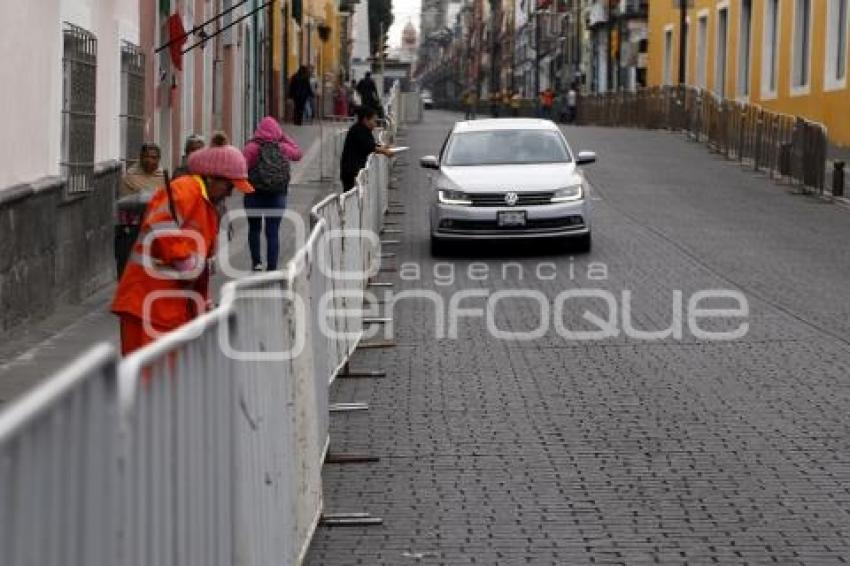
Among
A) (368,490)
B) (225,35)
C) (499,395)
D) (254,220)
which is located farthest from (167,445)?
(225,35)

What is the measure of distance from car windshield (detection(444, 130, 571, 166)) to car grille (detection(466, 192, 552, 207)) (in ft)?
3.50

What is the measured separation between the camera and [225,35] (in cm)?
3362

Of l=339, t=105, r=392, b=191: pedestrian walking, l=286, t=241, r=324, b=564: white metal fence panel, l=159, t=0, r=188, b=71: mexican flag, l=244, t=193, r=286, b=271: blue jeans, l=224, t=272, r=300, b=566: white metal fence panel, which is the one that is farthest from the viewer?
l=159, t=0, r=188, b=71: mexican flag

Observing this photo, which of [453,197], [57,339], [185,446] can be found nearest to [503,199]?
[453,197]

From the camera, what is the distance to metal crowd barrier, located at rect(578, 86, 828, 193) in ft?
97.3

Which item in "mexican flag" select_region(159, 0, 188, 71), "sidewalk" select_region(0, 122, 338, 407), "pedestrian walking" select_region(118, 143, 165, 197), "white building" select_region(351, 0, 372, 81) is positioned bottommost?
"sidewalk" select_region(0, 122, 338, 407)

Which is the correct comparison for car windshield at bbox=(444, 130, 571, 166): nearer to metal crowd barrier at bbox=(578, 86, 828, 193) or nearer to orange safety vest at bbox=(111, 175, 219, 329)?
metal crowd barrier at bbox=(578, 86, 828, 193)

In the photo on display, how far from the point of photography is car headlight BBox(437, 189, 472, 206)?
20.0 meters

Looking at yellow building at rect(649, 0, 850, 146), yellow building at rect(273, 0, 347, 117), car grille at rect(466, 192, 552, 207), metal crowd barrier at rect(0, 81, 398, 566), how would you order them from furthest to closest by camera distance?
yellow building at rect(273, 0, 347, 117) < yellow building at rect(649, 0, 850, 146) < car grille at rect(466, 192, 552, 207) < metal crowd barrier at rect(0, 81, 398, 566)

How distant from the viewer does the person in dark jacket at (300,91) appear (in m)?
43.6

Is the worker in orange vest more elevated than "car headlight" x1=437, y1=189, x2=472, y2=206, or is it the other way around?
the worker in orange vest

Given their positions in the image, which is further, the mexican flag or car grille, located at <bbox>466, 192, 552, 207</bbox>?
the mexican flag

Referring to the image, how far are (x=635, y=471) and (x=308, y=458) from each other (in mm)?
2109

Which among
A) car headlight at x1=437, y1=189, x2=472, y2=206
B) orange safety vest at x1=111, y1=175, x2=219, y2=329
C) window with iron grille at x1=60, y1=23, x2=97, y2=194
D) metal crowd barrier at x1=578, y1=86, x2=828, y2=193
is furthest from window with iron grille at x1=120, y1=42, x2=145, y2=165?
metal crowd barrier at x1=578, y1=86, x2=828, y2=193
